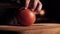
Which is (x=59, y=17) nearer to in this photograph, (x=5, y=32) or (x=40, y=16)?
(x=40, y=16)

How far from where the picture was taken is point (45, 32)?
886 mm

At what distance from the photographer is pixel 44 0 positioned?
158cm

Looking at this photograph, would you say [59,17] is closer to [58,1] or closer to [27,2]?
[58,1]

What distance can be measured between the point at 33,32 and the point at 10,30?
0.31ft

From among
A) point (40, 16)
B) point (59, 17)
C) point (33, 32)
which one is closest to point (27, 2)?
point (33, 32)

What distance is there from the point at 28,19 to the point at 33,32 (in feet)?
0.35

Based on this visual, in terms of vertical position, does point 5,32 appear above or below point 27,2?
below

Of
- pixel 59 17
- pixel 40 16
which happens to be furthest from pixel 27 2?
pixel 59 17

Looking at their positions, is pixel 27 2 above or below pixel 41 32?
above

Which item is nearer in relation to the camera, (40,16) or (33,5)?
(33,5)

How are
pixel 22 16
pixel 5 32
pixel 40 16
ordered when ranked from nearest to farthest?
pixel 5 32, pixel 22 16, pixel 40 16

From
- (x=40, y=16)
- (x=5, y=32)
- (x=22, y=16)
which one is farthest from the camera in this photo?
(x=40, y=16)

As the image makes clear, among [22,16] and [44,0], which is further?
[44,0]

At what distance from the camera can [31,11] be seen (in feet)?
3.15
